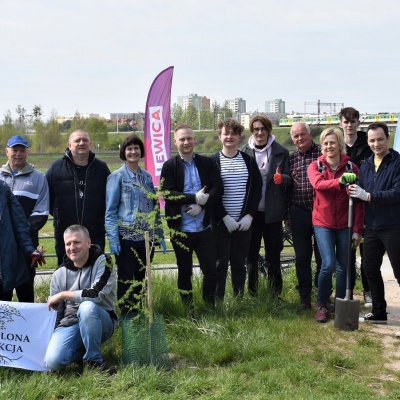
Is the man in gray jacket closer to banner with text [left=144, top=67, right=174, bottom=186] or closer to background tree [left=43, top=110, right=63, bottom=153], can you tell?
banner with text [left=144, top=67, right=174, bottom=186]

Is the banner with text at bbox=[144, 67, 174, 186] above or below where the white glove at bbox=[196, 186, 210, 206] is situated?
above

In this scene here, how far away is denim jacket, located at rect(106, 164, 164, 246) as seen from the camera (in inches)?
221

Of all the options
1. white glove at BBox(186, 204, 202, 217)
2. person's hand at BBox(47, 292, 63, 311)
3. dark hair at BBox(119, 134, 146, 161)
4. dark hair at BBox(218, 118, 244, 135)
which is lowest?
person's hand at BBox(47, 292, 63, 311)

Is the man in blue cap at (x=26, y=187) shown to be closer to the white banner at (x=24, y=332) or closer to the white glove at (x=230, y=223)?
the white banner at (x=24, y=332)

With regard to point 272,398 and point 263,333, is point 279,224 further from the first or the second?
point 272,398

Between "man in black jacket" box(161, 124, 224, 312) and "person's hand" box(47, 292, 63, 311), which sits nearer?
"person's hand" box(47, 292, 63, 311)

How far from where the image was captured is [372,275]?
6.14 meters

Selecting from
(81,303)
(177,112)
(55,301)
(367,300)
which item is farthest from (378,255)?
(177,112)

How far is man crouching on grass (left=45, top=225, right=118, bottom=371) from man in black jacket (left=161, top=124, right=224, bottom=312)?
1086 mm

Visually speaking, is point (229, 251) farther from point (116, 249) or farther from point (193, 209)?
point (116, 249)

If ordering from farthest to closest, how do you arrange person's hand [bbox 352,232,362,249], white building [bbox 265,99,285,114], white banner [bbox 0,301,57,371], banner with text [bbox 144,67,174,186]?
white building [bbox 265,99,285,114], banner with text [bbox 144,67,174,186], person's hand [bbox 352,232,362,249], white banner [bbox 0,301,57,371]

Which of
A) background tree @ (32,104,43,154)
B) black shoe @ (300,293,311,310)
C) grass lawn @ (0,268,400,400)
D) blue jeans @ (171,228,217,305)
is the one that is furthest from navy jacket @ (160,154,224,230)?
background tree @ (32,104,43,154)

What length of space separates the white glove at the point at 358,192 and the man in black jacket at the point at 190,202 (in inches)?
48.9

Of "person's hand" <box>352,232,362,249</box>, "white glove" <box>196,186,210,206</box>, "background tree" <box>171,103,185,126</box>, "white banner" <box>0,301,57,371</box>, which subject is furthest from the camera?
"background tree" <box>171,103,185,126</box>
